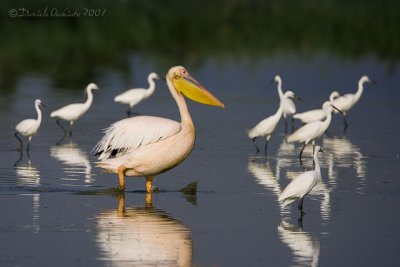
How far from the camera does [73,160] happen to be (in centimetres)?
1393

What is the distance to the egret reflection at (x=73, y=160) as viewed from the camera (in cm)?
1271

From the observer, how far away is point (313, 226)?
388 inches

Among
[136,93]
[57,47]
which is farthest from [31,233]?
[57,47]

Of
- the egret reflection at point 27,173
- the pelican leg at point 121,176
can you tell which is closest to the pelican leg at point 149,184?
the pelican leg at point 121,176

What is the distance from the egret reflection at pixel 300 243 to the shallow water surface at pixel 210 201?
11 mm

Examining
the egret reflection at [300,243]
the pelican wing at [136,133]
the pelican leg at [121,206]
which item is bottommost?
the egret reflection at [300,243]

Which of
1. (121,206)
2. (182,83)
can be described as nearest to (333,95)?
(182,83)

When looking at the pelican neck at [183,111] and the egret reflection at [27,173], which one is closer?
the pelican neck at [183,111]

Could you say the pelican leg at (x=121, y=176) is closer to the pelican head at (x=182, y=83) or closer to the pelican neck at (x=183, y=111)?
the pelican neck at (x=183, y=111)

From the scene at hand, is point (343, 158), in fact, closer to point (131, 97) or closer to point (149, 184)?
point (149, 184)

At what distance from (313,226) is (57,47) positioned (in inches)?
801

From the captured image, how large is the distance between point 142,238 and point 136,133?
2.31 m

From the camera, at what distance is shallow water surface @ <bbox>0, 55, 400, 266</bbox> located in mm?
8797
